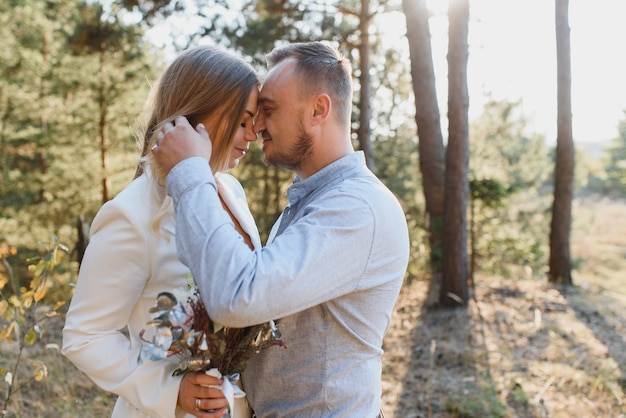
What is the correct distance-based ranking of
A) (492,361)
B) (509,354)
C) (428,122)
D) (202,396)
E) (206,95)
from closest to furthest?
(202,396) < (206,95) < (492,361) < (509,354) < (428,122)

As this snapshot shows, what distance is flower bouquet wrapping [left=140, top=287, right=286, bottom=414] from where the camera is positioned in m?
1.47

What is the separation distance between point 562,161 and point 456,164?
11.6ft

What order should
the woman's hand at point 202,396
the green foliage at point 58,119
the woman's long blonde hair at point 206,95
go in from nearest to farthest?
the woman's hand at point 202,396
the woman's long blonde hair at point 206,95
the green foliage at point 58,119

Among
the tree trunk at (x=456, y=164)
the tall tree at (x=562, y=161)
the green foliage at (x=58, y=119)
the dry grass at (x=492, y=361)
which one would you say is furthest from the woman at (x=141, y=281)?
the green foliage at (x=58, y=119)

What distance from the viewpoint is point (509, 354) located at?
6.25 meters

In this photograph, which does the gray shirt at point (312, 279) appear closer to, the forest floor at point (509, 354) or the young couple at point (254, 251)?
the young couple at point (254, 251)

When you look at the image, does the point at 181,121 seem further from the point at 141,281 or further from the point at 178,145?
the point at 141,281

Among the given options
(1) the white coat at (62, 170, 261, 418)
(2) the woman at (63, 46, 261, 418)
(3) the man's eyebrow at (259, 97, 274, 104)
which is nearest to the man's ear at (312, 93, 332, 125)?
(3) the man's eyebrow at (259, 97, 274, 104)

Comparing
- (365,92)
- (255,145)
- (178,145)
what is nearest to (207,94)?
(178,145)

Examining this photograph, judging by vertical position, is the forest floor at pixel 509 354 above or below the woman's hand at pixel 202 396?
below

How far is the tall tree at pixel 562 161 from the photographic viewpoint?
9781mm

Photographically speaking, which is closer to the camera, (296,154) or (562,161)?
(296,154)

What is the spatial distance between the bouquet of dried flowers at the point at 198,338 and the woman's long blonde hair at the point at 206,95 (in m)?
0.53

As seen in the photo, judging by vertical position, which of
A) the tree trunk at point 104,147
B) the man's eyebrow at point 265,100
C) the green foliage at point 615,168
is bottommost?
the green foliage at point 615,168
